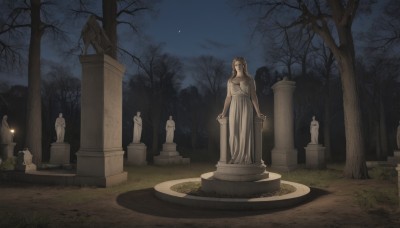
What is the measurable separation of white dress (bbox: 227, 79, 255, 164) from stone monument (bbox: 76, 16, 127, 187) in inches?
160

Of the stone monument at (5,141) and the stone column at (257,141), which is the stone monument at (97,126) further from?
the stone monument at (5,141)

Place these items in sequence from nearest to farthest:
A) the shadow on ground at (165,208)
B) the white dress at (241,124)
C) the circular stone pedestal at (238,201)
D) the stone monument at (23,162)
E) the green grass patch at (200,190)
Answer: the shadow on ground at (165,208) < the circular stone pedestal at (238,201) < the green grass patch at (200,190) < the white dress at (241,124) < the stone monument at (23,162)

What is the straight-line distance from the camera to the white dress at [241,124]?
891 cm

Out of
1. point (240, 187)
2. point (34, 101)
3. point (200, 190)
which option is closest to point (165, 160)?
point (34, 101)

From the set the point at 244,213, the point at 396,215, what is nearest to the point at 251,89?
the point at 244,213

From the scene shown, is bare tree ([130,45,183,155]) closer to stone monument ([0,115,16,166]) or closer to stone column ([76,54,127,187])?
stone monument ([0,115,16,166])

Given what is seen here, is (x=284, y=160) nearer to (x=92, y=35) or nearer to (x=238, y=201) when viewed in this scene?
(x=238, y=201)

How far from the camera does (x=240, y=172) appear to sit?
8.57m

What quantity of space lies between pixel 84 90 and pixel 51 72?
29.6 m

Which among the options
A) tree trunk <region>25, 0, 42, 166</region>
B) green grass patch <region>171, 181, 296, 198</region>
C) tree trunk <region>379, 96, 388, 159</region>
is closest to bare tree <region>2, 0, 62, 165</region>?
tree trunk <region>25, 0, 42, 166</region>

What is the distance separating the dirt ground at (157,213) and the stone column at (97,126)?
1.32 metres

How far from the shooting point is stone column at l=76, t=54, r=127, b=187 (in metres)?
10.5

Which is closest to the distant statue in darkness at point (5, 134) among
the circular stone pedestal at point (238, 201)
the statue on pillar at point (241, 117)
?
the circular stone pedestal at point (238, 201)

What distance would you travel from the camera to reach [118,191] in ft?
31.8
